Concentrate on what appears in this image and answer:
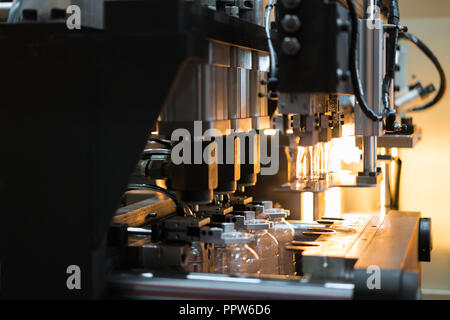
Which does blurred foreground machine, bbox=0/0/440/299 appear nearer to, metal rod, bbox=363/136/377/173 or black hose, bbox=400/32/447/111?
metal rod, bbox=363/136/377/173

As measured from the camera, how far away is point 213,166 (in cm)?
160

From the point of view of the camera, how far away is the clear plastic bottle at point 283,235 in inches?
76.6

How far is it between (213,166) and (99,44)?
1.23ft

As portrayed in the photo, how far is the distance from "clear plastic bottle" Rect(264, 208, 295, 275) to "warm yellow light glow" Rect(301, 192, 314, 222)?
408 millimetres

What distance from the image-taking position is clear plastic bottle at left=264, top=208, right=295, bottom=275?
1.95 metres

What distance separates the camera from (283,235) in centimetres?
204

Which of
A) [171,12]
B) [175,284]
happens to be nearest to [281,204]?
[175,284]

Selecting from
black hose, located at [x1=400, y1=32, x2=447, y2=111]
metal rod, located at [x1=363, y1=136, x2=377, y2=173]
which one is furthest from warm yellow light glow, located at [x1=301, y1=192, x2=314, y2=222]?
black hose, located at [x1=400, y1=32, x2=447, y2=111]

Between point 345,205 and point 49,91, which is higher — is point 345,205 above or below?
below

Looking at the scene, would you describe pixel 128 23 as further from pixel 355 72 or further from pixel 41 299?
pixel 41 299

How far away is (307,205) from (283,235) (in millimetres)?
542
